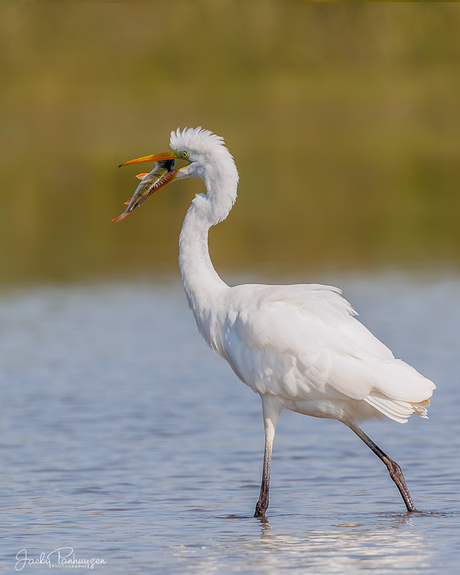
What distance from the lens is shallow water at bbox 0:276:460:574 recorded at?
8617mm

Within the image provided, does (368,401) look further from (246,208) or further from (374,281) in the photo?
(246,208)

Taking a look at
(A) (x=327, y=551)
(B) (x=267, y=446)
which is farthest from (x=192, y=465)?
(A) (x=327, y=551)

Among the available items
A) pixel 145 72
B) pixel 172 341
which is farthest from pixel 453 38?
pixel 172 341

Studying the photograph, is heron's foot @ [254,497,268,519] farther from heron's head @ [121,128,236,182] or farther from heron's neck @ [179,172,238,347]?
heron's head @ [121,128,236,182]

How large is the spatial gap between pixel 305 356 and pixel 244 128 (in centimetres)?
9566

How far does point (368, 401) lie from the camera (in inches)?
369

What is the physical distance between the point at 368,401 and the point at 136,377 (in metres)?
5.83

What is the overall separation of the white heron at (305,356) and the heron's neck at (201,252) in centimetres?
1

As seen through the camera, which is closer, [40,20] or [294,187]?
[294,187]

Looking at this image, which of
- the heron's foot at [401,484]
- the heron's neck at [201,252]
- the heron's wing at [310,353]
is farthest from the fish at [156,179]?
the heron's foot at [401,484]

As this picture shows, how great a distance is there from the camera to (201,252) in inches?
400

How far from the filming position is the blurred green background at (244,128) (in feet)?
99.6

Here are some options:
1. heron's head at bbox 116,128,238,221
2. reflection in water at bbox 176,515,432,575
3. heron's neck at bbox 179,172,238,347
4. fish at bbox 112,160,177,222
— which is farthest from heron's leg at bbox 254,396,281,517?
fish at bbox 112,160,177,222

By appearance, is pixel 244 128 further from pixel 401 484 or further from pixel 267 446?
pixel 401 484
